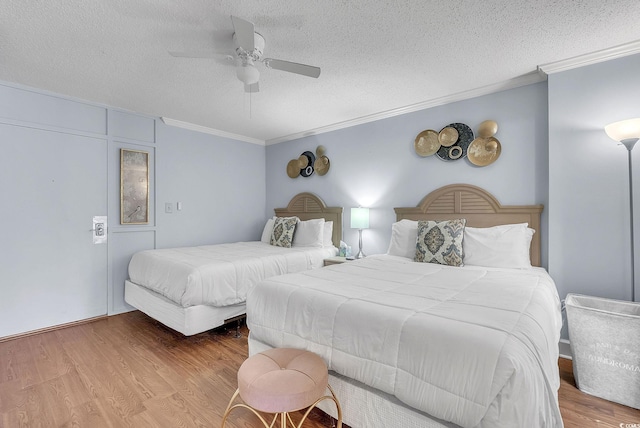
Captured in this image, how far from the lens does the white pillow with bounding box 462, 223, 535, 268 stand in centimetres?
244

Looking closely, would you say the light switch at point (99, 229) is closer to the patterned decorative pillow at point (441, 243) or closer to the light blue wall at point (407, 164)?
the light blue wall at point (407, 164)

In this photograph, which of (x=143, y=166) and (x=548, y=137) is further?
(x=143, y=166)

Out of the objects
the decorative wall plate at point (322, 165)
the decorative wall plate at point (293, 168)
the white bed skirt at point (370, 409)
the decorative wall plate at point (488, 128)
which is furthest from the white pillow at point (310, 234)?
the white bed skirt at point (370, 409)

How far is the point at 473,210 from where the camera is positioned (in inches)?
118

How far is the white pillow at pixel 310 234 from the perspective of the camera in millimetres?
3939

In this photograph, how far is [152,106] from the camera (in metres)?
3.41

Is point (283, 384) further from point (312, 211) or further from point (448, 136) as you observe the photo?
point (312, 211)

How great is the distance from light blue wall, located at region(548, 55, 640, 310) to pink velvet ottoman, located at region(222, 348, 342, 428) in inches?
89.5

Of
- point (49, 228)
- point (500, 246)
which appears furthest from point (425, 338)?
point (49, 228)

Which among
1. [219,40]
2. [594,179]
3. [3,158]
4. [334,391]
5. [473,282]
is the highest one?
[219,40]

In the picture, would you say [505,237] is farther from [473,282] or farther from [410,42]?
[410,42]

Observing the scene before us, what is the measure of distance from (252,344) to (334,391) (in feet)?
2.22

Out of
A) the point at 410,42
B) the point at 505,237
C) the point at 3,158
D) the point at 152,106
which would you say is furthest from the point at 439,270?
the point at 3,158

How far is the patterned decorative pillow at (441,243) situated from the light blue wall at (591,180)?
2.40 ft
